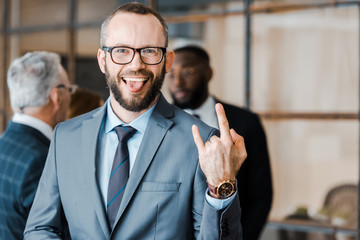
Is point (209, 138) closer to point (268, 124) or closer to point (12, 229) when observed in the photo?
point (12, 229)

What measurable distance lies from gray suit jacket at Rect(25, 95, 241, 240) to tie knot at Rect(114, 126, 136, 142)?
0.06 metres

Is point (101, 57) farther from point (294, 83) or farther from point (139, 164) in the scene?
point (294, 83)

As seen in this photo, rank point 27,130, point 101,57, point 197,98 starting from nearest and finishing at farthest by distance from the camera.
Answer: point 101,57, point 27,130, point 197,98

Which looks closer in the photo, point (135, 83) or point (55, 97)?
point (135, 83)

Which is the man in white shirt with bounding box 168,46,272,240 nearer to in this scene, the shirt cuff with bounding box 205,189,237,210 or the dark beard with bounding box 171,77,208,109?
the dark beard with bounding box 171,77,208,109

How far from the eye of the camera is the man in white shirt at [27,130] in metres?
2.14

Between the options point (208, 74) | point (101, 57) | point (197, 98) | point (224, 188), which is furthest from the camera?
point (208, 74)

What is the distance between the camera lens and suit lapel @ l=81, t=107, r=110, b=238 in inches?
59.8

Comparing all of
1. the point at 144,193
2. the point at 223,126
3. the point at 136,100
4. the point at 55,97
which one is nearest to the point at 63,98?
the point at 55,97

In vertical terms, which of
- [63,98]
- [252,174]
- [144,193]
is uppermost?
[63,98]

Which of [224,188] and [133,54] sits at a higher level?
[133,54]

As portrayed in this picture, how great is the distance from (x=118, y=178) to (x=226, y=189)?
35 cm

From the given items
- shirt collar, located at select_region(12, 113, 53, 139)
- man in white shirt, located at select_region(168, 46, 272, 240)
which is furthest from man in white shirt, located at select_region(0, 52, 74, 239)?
man in white shirt, located at select_region(168, 46, 272, 240)

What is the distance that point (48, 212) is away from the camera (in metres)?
1.62
